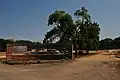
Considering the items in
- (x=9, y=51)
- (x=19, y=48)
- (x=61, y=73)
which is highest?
(x=19, y=48)

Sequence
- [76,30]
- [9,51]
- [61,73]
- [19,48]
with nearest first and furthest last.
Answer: [61,73]
[9,51]
[19,48]
[76,30]

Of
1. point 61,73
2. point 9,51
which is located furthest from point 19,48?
point 61,73

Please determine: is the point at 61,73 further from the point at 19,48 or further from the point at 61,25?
the point at 61,25

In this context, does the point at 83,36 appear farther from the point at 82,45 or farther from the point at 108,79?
the point at 108,79

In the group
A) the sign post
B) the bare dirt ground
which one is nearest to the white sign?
the sign post

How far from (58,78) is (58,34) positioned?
42.9 m

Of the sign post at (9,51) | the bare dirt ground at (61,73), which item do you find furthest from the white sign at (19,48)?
the bare dirt ground at (61,73)

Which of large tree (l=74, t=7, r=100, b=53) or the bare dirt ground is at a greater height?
large tree (l=74, t=7, r=100, b=53)

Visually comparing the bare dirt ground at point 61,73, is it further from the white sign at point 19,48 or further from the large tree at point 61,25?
the large tree at point 61,25

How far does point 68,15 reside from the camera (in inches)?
2309

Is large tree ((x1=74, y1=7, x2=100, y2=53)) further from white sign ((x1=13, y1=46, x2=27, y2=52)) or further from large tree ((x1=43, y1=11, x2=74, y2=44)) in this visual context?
white sign ((x1=13, y1=46, x2=27, y2=52))

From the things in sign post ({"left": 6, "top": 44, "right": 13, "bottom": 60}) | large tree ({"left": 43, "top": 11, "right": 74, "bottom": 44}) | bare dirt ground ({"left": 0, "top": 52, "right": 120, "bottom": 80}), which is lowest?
bare dirt ground ({"left": 0, "top": 52, "right": 120, "bottom": 80})

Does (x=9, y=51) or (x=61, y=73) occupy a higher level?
(x=9, y=51)

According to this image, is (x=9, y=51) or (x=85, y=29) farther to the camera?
(x=85, y=29)
